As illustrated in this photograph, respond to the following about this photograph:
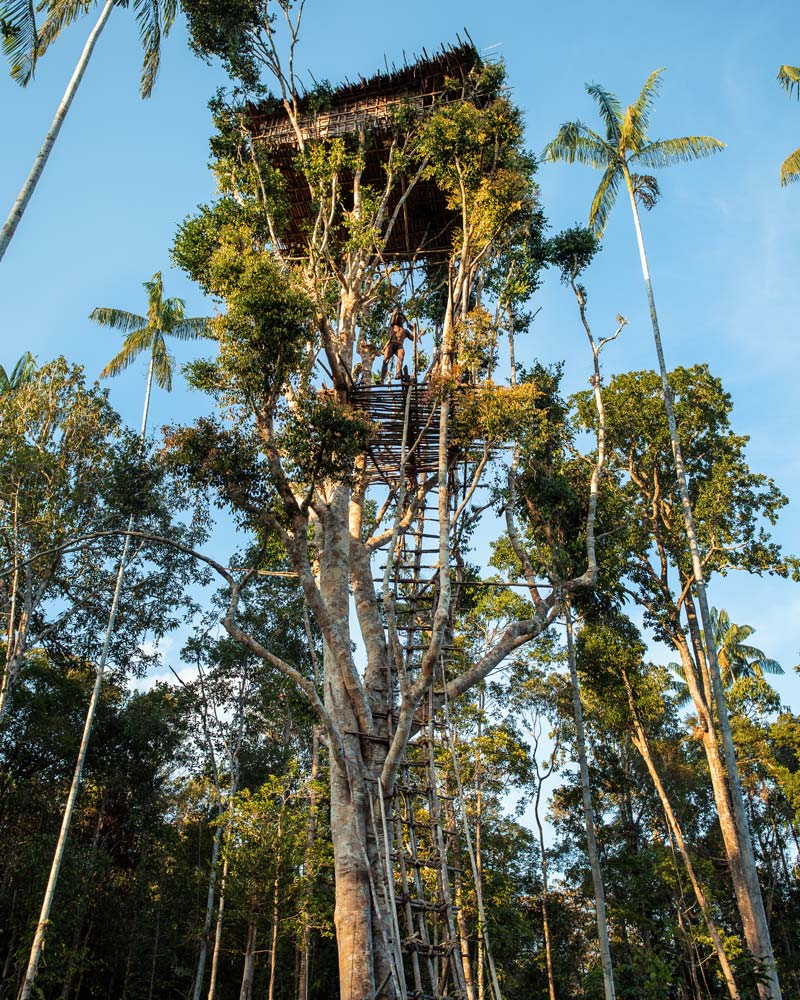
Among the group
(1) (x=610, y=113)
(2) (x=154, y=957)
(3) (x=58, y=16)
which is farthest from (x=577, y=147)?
(2) (x=154, y=957)

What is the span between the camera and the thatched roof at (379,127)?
468 inches

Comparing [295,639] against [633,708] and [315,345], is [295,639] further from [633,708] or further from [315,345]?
[315,345]

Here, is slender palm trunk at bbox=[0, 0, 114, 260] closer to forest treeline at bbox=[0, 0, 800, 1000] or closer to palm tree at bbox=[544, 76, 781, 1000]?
forest treeline at bbox=[0, 0, 800, 1000]

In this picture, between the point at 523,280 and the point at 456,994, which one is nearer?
the point at 456,994

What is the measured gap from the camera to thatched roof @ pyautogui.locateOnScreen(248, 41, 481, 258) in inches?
468

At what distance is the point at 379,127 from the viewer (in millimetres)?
11734

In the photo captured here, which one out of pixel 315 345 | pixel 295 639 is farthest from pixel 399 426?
pixel 295 639

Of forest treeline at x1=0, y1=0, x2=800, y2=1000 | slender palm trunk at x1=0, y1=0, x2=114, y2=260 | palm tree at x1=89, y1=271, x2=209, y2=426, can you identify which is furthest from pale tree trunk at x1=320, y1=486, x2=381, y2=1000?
palm tree at x1=89, y1=271, x2=209, y2=426

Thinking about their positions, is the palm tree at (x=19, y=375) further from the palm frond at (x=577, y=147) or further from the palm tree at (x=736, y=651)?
the palm tree at (x=736, y=651)

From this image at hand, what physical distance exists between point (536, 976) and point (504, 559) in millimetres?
13761

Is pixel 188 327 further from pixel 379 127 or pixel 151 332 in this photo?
pixel 379 127

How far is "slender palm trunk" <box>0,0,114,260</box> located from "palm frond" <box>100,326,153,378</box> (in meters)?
10.8

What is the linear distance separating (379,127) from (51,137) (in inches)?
211

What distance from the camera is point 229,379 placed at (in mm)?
7891
